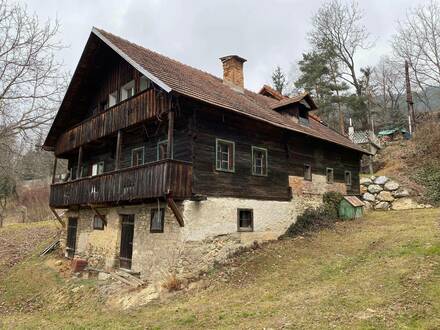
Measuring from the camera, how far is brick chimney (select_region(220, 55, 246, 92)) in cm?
1988

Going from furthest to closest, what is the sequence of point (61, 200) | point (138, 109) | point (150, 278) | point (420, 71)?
point (420, 71)
point (61, 200)
point (138, 109)
point (150, 278)

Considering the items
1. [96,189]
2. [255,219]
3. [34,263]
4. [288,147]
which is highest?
[288,147]

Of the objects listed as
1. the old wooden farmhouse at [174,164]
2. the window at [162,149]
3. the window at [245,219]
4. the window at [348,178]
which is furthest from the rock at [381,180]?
the window at [162,149]

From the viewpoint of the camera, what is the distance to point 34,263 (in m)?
19.3

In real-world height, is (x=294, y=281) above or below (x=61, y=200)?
below

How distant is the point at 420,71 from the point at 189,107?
2985 cm

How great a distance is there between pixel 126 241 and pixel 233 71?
10429 millimetres

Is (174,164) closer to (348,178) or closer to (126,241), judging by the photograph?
(126,241)

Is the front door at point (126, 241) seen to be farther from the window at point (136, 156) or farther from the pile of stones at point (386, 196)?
the pile of stones at point (386, 196)

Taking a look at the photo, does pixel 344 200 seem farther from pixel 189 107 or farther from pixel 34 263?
pixel 34 263

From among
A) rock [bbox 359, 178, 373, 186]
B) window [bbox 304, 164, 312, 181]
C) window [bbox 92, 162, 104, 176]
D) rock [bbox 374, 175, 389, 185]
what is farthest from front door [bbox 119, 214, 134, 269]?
rock [bbox 374, 175, 389, 185]

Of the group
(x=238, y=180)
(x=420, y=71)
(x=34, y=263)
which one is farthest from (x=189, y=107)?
(x=420, y=71)

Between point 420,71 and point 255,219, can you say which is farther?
point 420,71

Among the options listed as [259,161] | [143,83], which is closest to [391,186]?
[259,161]
